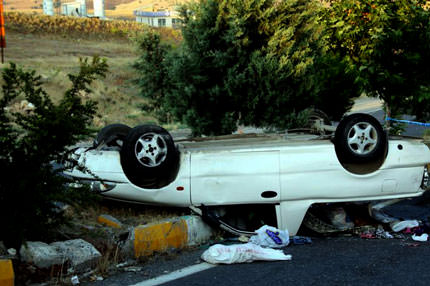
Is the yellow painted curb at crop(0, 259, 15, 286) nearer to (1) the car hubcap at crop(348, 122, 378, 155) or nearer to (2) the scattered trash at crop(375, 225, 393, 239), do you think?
(1) the car hubcap at crop(348, 122, 378, 155)

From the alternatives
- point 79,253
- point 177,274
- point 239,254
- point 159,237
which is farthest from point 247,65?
point 79,253

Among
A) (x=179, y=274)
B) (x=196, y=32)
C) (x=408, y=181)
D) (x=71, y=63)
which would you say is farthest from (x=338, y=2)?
(x=71, y=63)

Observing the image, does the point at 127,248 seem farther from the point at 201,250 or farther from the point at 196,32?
the point at 196,32

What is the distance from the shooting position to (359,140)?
19.9ft

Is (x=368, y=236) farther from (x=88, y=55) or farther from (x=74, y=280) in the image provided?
(x=88, y=55)

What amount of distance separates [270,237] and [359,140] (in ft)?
5.04

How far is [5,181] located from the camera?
4.78 metres

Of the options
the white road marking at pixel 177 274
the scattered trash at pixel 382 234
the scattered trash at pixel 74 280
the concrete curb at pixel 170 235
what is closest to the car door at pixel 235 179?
the concrete curb at pixel 170 235

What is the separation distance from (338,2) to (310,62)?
5.18 feet

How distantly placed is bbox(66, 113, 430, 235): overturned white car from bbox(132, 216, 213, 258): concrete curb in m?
0.20

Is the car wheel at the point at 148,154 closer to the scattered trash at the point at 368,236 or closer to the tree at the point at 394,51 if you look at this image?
the scattered trash at the point at 368,236

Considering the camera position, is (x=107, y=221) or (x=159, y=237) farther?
(x=107, y=221)

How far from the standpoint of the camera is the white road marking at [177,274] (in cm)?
454

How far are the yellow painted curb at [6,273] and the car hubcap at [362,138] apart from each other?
376 cm
